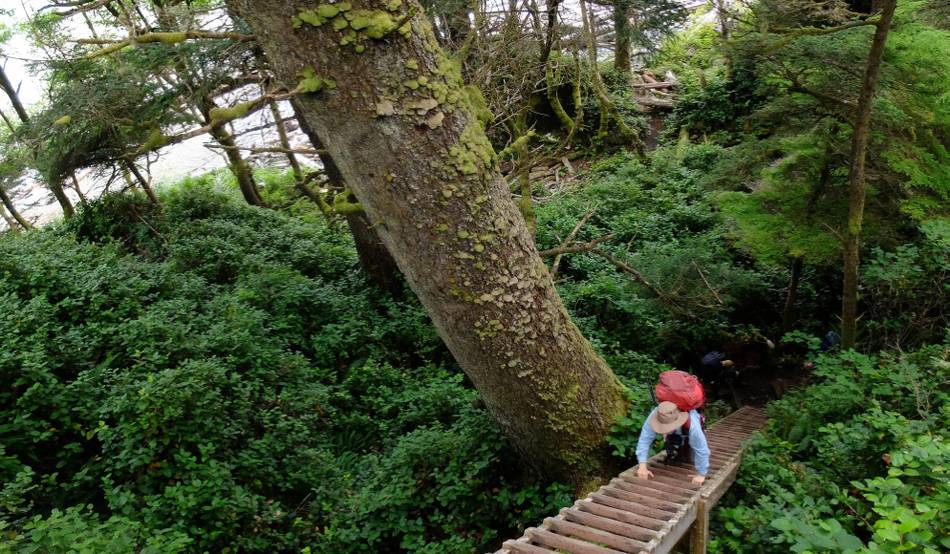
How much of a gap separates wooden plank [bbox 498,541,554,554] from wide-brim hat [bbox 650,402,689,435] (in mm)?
1780

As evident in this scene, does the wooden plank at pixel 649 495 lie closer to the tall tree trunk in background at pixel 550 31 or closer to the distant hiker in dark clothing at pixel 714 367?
the distant hiker in dark clothing at pixel 714 367

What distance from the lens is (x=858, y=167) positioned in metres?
6.71

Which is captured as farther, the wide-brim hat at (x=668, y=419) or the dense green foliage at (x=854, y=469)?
the wide-brim hat at (x=668, y=419)

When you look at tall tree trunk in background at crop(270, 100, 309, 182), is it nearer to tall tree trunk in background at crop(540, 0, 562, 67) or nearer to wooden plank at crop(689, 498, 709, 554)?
tall tree trunk in background at crop(540, 0, 562, 67)

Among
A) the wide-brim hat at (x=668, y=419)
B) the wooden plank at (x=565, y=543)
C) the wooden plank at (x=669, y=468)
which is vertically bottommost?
the wooden plank at (x=669, y=468)

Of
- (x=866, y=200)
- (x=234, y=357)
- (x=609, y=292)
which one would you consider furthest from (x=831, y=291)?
(x=234, y=357)

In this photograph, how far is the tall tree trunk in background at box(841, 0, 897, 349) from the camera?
6.09 meters

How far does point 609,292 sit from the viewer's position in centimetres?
982

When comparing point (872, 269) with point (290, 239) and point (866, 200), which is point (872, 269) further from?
point (290, 239)

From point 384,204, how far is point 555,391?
2.22 m

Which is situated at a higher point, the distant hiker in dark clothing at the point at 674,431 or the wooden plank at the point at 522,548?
the wooden plank at the point at 522,548

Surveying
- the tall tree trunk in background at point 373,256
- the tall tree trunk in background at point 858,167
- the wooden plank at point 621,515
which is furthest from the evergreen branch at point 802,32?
the tall tree trunk in background at point 373,256

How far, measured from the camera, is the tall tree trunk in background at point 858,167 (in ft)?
20.0

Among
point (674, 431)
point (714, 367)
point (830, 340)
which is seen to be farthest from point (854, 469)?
point (714, 367)
